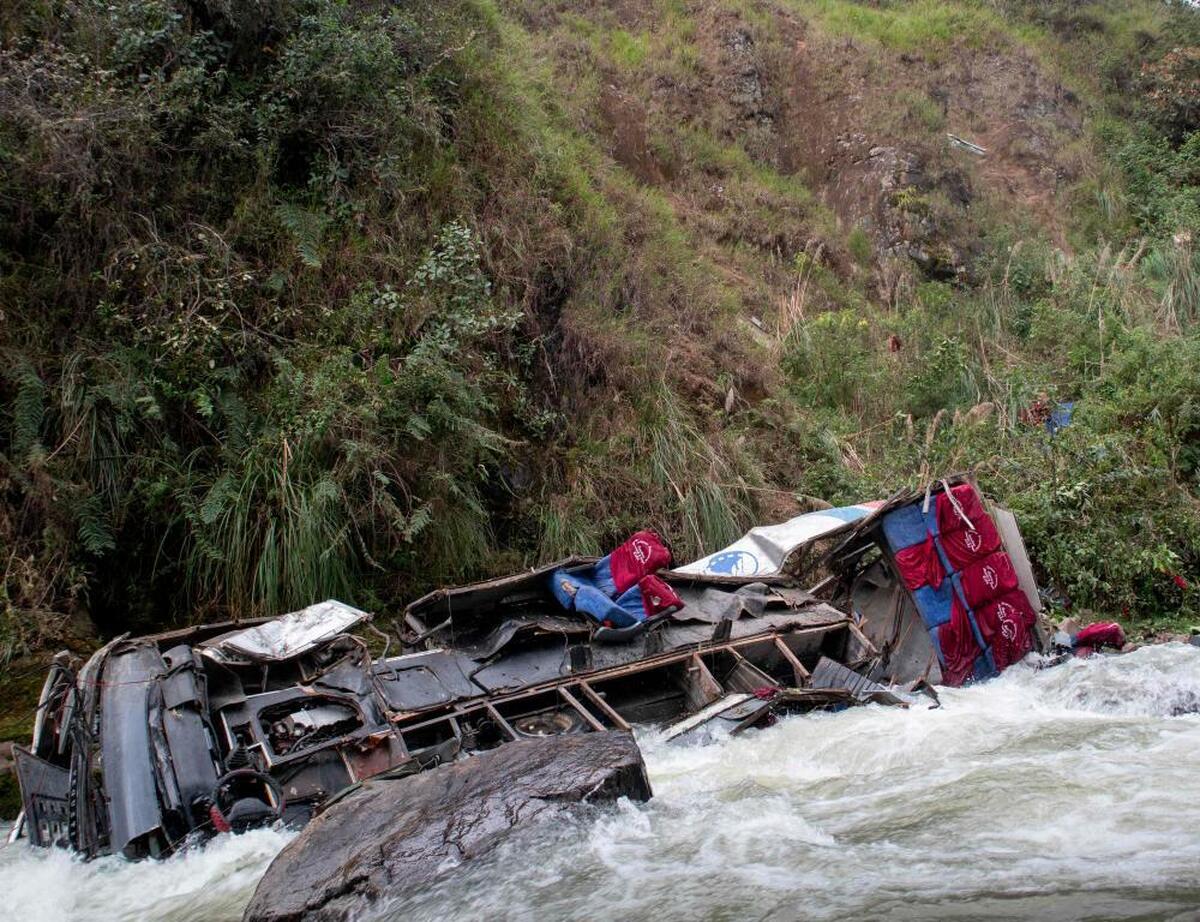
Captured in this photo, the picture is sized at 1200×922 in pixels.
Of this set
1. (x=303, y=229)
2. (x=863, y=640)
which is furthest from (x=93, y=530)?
(x=863, y=640)

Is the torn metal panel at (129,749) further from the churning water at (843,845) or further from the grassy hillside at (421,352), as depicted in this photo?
the grassy hillside at (421,352)

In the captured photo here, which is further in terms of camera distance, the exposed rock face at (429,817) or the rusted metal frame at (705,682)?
the rusted metal frame at (705,682)

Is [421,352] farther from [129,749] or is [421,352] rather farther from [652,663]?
[129,749]

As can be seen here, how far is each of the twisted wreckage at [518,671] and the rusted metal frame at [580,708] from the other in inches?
0.8

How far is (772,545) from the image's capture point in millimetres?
8297

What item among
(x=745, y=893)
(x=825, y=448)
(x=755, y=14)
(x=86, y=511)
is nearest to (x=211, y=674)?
(x=86, y=511)

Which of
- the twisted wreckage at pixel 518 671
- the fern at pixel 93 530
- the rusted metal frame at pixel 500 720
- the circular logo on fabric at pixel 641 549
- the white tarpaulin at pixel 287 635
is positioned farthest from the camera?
the fern at pixel 93 530

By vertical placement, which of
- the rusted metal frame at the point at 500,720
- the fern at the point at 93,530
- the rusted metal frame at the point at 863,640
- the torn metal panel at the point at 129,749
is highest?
the fern at the point at 93,530

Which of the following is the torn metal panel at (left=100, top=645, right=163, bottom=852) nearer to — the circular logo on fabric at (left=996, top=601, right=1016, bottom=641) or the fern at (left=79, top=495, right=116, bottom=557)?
the fern at (left=79, top=495, right=116, bottom=557)

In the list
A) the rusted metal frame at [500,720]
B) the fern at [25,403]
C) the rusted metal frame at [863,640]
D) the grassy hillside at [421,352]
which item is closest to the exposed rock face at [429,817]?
the rusted metal frame at [500,720]

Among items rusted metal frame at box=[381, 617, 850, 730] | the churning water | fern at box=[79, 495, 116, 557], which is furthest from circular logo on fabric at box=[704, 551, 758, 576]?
fern at box=[79, 495, 116, 557]

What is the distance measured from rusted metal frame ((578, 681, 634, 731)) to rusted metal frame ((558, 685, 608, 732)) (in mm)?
75

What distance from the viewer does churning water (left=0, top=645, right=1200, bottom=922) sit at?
384 cm

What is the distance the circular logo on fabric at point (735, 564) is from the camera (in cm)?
827
